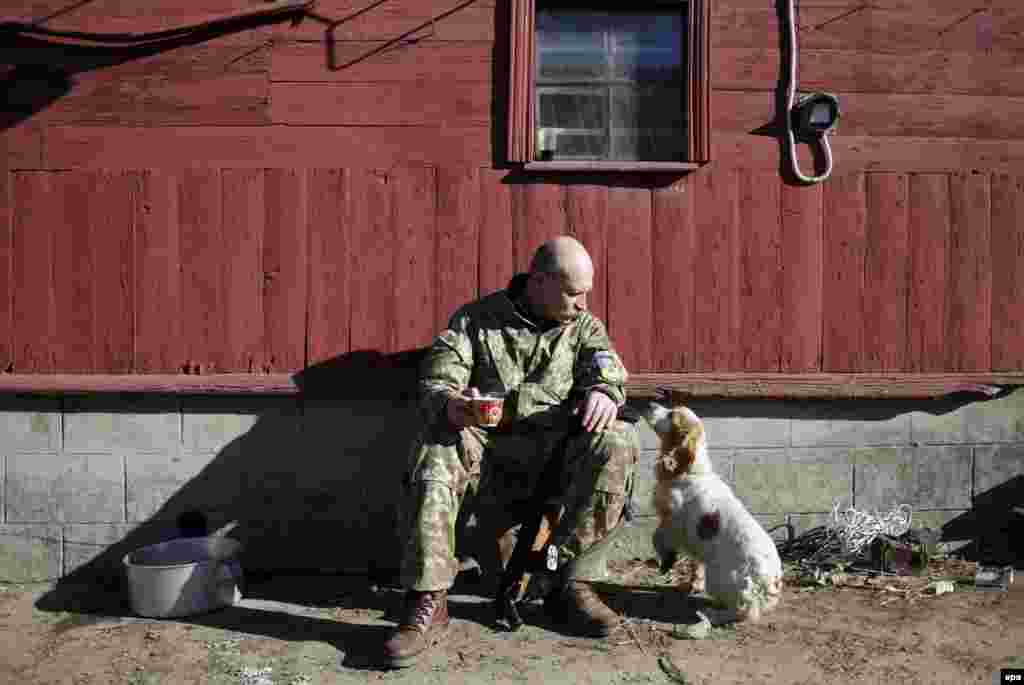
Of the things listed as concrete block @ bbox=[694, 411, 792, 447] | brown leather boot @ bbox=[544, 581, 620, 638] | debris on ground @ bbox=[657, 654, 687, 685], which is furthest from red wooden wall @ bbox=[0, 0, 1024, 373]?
debris on ground @ bbox=[657, 654, 687, 685]

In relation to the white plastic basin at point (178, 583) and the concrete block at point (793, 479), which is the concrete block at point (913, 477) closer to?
the concrete block at point (793, 479)

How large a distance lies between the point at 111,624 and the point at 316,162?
2.12 meters

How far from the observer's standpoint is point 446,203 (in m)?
4.12

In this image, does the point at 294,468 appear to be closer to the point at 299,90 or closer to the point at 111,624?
the point at 111,624

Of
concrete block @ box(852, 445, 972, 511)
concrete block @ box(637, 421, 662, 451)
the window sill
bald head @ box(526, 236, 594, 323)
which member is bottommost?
concrete block @ box(852, 445, 972, 511)

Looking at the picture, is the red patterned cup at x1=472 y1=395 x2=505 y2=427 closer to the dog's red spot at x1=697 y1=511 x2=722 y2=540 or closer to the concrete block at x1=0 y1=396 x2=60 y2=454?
the dog's red spot at x1=697 y1=511 x2=722 y2=540

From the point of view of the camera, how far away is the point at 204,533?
4.00m

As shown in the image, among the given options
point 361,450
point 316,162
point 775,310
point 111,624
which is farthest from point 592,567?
point 316,162

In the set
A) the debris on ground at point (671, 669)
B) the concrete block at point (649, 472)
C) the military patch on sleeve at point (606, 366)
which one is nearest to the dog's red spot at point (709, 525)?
the debris on ground at point (671, 669)

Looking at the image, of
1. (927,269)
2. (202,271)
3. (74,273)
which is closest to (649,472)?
(927,269)

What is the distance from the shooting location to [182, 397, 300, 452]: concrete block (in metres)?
4.06

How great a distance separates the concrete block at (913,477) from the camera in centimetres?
431

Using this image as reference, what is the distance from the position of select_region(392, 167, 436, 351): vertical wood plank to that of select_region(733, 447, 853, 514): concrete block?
5.35 ft

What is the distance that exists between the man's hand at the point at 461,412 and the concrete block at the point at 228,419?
3.60ft
